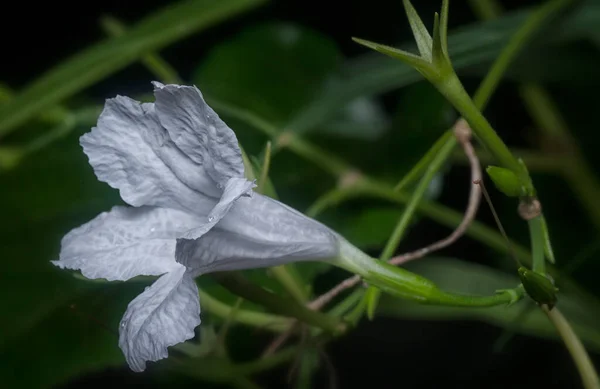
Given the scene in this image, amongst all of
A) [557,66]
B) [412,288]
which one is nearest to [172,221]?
[412,288]

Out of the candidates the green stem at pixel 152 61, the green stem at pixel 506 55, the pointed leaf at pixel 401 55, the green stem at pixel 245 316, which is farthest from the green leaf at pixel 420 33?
the green stem at pixel 152 61

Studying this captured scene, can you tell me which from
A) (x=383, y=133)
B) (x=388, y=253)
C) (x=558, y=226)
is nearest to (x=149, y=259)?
(x=388, y=253)

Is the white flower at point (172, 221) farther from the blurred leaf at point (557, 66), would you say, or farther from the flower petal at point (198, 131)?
the blurred leaf at point (557, 66)

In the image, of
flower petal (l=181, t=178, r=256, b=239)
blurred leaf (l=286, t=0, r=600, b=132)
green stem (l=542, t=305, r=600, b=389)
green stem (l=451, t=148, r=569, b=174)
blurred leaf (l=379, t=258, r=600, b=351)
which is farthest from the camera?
green stem (l=451, t=148, r=569, b=174)

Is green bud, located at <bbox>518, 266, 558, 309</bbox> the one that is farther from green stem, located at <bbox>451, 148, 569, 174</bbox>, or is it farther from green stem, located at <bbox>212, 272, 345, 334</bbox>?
green stem, located at <bbox>451, 148, 569, 174</bbox>

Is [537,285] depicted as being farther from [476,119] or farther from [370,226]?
[370,226]

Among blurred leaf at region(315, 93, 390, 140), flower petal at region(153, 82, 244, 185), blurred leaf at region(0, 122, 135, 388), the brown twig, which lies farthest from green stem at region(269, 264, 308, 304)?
blurred leaf at region(315, 93, 390, 140)
